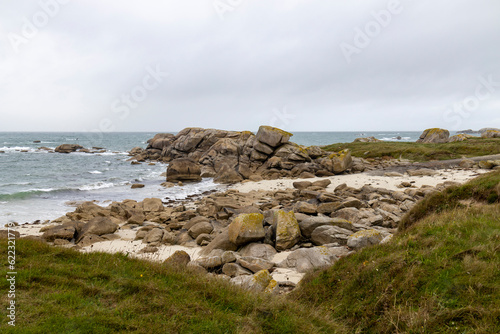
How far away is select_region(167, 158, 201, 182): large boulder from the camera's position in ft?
138

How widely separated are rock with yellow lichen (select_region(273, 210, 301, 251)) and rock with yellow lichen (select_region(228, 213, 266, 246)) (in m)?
0.78

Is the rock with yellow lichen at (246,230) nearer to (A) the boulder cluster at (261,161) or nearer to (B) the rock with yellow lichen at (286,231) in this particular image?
(B) the rock with yellow lichen at (286,231)

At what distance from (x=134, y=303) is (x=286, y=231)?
845cm

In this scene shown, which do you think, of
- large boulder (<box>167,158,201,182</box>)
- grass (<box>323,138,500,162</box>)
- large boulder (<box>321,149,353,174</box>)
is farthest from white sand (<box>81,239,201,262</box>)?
grass (<box>323,138,500,162</box>)

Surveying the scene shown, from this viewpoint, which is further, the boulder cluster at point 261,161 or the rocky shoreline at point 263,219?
the boulder cluster at point 261,161

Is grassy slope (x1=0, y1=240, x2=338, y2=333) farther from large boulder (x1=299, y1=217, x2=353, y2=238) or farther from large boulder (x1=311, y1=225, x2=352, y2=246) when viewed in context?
large boulder (x1=299, y1=217, x2=353, y2=238)

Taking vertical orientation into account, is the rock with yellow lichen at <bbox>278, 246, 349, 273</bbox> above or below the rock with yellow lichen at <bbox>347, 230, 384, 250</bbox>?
below

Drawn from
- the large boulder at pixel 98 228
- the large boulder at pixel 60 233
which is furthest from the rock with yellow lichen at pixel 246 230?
the large boulder at pixel 60 233

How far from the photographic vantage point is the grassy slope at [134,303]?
17.3ft

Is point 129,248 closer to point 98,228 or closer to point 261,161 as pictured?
point 98,228

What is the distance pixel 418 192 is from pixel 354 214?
958 centimetres

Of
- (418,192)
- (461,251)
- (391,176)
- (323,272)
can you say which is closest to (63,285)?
(323,272)

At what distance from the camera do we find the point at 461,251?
6652 mm

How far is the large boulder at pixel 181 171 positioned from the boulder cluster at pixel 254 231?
1599cm
